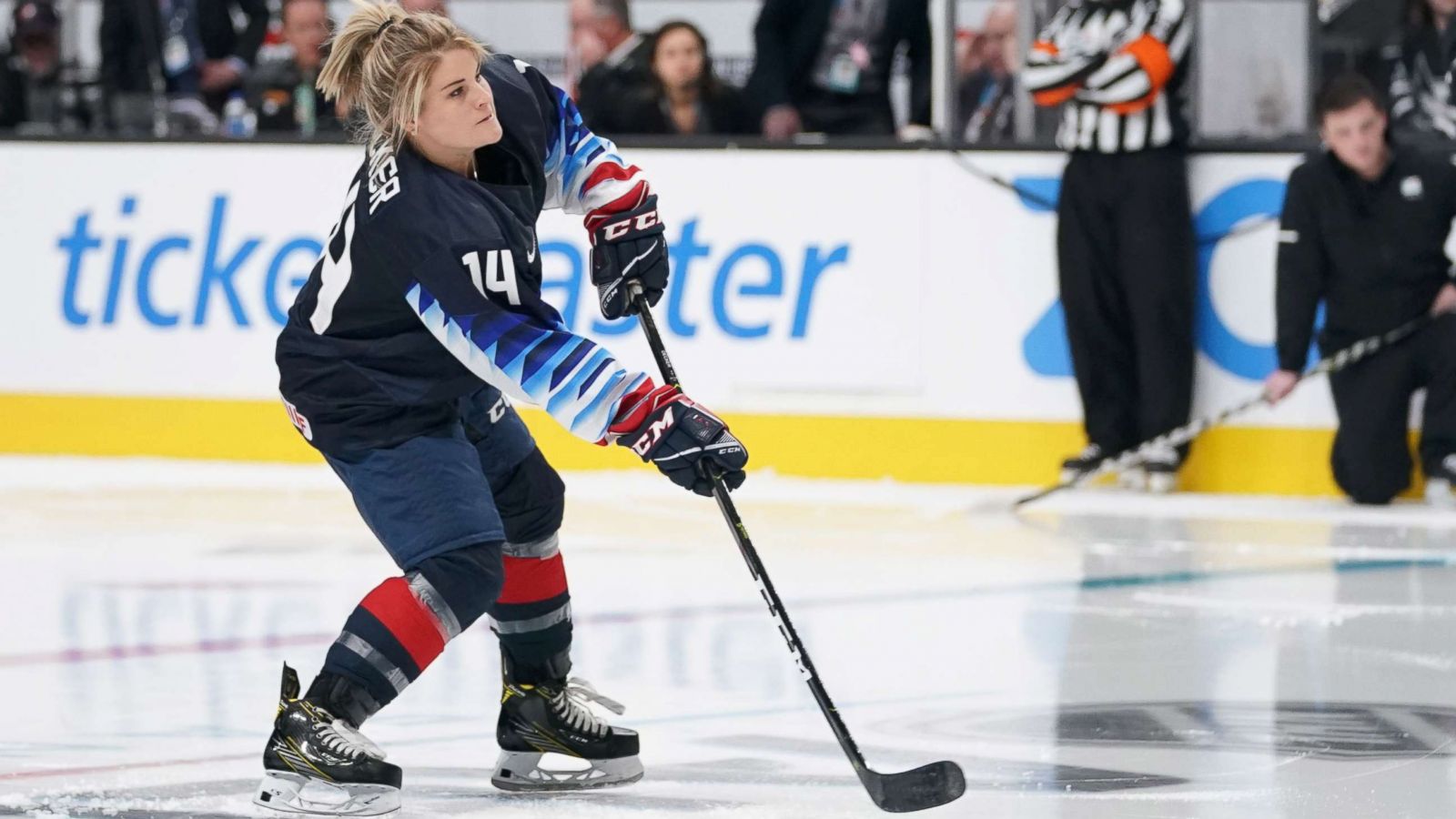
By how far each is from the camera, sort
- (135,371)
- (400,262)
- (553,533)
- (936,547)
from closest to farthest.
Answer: (400,262) < (553,533) < (936,547) < (135,371)

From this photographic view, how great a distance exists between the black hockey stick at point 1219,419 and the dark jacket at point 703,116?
140 cm

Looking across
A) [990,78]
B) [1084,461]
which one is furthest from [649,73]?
[1084,461]

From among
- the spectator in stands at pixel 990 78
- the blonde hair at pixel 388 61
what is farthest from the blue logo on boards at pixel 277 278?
the blonde hair at pixel 388 61

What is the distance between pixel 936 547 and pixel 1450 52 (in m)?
1.87

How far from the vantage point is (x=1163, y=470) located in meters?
5.93

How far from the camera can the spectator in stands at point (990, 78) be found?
6.18 m

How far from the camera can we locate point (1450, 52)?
5629 mm

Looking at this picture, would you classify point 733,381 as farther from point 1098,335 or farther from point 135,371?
point 135,371

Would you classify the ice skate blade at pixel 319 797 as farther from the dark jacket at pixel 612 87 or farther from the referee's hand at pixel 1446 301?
the dark jacket at pixel 612 87

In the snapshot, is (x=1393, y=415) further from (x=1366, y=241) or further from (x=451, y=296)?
(x=451, y=296)

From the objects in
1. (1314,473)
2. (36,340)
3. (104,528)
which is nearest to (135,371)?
(36,340)

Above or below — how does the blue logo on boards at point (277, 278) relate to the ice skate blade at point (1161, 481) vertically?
above

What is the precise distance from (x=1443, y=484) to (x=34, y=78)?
14.4 ft

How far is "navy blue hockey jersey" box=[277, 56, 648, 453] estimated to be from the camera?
260cm
